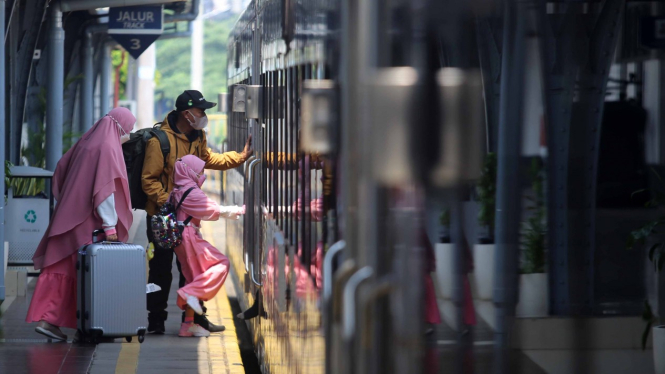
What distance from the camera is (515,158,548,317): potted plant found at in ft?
6.95

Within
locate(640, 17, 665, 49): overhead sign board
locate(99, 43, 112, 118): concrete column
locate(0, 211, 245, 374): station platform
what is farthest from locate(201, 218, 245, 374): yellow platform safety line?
locate(99, 43, 112, 118): concrete column

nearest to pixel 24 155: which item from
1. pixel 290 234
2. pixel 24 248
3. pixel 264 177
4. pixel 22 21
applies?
pixel 22 21

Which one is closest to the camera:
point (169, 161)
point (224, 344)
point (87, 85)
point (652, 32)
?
point (652, 32)

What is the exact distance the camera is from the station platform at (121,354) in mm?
6232

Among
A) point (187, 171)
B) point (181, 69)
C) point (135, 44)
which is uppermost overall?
point (181, 69)

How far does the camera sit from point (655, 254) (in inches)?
79.5

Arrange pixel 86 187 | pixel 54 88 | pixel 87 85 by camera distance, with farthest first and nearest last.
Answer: pixel 87 85
pixel 54 88
pixel 86 187

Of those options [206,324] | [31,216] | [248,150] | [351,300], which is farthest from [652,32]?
[31,216]

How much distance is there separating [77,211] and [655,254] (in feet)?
17.9

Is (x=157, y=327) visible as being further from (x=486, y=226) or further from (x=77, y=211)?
(x=486, y=226)

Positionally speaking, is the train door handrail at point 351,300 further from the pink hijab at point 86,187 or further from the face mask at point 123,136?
the face mask at point 123,136

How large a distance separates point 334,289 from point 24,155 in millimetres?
10401

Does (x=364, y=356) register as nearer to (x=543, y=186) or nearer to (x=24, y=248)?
(x=543, y=186)

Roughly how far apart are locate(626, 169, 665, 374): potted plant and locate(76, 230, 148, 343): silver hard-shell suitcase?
200 inches
